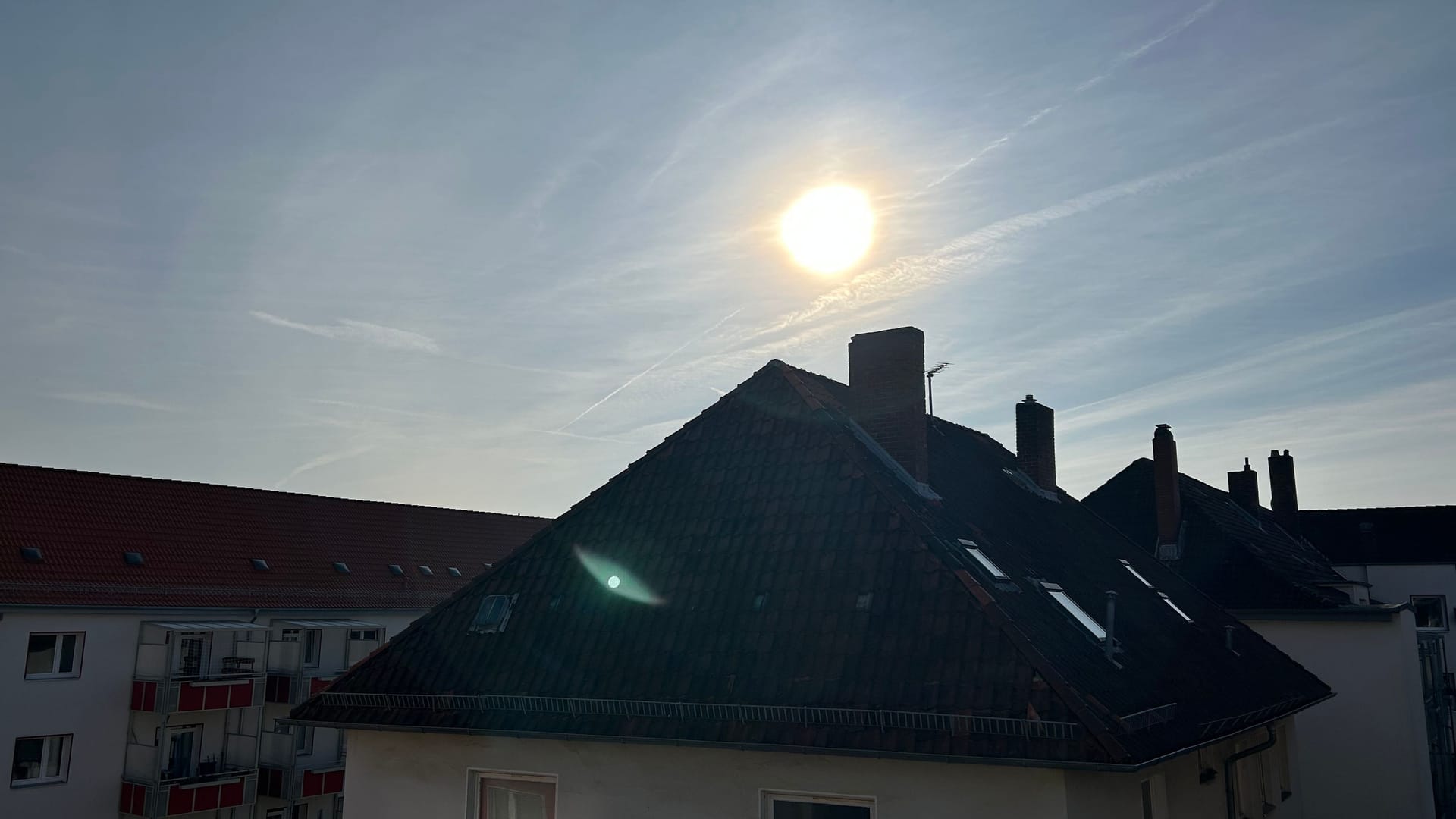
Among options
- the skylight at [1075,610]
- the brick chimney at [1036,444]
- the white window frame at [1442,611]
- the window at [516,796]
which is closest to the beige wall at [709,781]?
the window at [516,796]

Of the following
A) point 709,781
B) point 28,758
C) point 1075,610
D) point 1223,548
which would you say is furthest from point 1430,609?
point 28,758

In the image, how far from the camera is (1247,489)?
116ft

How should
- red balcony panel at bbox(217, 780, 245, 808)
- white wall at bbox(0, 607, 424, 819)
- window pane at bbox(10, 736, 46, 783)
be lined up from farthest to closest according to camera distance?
red balcony panel at bbox(217, 780, 245, 808) < window pane at bbox(10, 736, 46, 783) < white wall at bbox(0, 607, 424, 819)

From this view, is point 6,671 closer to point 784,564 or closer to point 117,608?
point 117,608

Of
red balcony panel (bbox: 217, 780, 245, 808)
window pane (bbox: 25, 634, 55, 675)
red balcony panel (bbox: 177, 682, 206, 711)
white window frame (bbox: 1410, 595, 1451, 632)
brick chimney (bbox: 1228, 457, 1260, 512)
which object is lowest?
red balcony panel (bbox: 217, 780, 245, 808)

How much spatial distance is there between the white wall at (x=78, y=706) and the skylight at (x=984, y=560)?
1043 inches

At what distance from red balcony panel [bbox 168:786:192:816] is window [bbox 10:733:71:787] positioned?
275 centimetres

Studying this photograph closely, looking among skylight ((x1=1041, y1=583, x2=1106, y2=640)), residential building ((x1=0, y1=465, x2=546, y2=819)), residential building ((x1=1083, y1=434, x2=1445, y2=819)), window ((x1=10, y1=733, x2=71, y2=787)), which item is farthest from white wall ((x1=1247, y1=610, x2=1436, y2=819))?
window ((x1=10, y1=733, x2=71, y2=787))

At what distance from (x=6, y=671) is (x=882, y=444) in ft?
83.4

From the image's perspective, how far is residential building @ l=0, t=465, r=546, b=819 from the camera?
28.3 metres

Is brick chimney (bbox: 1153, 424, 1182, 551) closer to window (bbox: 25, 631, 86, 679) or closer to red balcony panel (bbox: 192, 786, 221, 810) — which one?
red balcony panel (bbox: 192, 786, 221, 810)

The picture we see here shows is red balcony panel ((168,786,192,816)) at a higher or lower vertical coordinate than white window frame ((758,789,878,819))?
lower

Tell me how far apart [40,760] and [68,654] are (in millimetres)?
2866

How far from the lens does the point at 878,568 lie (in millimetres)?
11805
